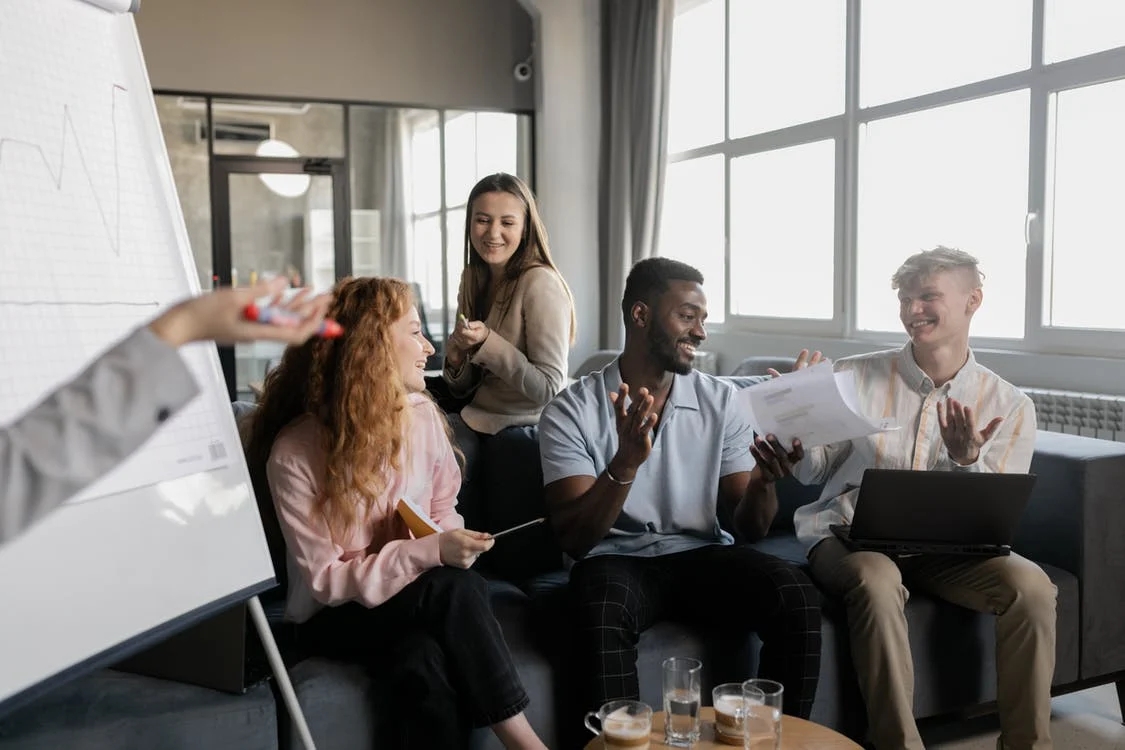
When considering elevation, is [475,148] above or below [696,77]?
below

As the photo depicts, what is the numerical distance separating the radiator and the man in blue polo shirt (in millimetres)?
1468

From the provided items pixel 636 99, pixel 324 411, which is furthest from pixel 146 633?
pixel 636 99

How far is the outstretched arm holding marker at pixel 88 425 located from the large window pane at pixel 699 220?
4803 mm

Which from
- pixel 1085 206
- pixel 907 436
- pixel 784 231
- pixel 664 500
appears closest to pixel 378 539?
pixel 664 500

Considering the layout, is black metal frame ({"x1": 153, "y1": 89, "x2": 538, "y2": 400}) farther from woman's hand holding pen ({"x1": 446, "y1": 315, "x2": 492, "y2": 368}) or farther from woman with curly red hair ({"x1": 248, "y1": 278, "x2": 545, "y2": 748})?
woman with curly red hair ({"x1": 248, "y1": 278, "x2": 545, "y2": 748})

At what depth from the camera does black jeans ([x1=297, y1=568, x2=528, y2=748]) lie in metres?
1.78

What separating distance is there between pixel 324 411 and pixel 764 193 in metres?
3.73

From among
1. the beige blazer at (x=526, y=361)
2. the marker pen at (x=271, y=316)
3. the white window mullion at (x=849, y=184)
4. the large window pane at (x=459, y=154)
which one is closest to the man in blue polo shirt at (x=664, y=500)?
the beige blazer at (x=526, y=361)

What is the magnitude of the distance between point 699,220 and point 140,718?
4576 millimetres

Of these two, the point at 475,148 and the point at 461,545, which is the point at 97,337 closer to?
the point at 461,545

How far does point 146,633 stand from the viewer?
138 centimetres

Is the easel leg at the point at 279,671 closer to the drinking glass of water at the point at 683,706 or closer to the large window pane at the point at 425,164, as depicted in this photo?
the drinking glass of water at the point at 683,706

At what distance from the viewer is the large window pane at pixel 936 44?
3803 millimetres

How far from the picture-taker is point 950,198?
412 cm
